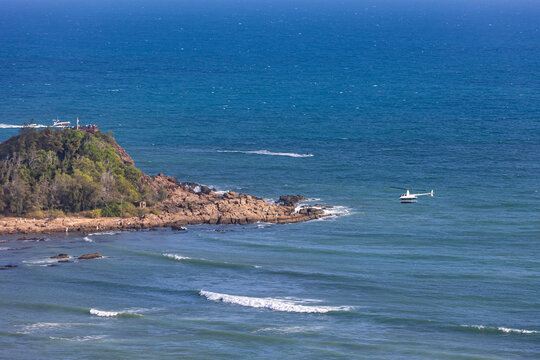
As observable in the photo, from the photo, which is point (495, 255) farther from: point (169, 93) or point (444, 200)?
point (169, 93)

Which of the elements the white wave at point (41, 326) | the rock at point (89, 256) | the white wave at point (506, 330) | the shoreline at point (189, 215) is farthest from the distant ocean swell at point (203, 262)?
the white wave at point (506, 330)

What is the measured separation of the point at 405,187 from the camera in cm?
11206

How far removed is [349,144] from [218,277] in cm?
6443

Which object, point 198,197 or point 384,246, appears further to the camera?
point 198,197

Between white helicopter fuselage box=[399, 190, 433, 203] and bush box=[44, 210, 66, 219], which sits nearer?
bush box=[44, 210, 66, 219]

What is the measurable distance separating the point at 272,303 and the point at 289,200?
107ft

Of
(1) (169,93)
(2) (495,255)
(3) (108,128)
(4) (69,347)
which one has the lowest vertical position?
(4) (69,347)

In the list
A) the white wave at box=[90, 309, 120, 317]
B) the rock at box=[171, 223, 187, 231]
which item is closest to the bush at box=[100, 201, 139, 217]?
the rock at box=[171, 223, 187, 231]

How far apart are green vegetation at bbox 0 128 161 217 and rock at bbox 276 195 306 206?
13520 mm

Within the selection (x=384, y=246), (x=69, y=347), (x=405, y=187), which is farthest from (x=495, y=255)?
(x=69, y=347)

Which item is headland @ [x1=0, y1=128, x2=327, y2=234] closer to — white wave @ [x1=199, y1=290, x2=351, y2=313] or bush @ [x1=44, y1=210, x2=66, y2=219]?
bush @ [x1=44, y1=210, x2=66, y2=219]

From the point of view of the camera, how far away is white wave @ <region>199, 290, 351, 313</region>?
68.4 meters

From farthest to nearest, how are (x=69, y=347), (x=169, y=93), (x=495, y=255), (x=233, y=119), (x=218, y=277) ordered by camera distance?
(x=169, y=93), (x=233, y=119), (x=495, y=255), (x=218, y=277), (x=69, y=347)

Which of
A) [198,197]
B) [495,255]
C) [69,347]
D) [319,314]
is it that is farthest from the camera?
[198,197]
